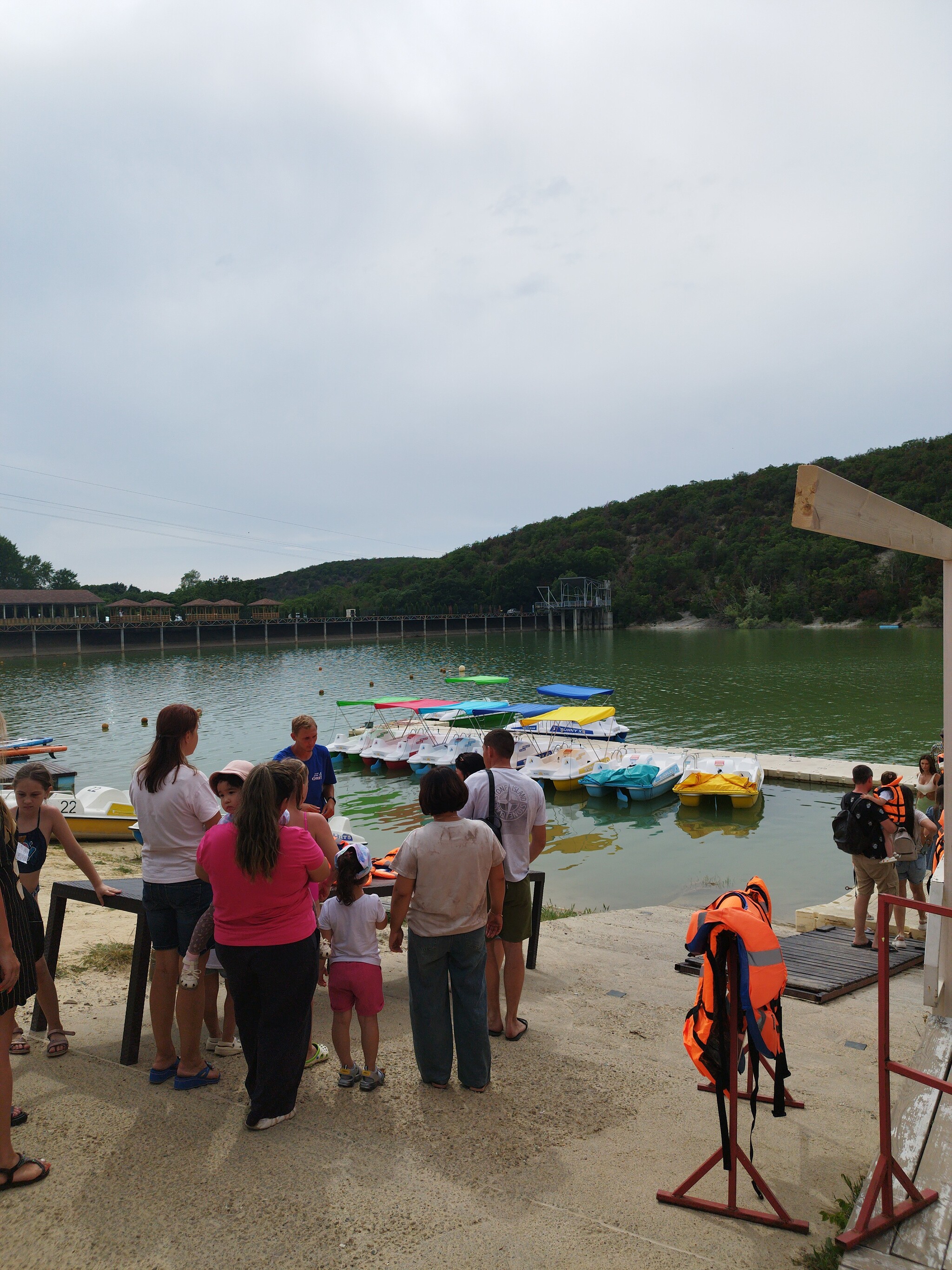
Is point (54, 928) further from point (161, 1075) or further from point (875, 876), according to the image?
point (875, 876)

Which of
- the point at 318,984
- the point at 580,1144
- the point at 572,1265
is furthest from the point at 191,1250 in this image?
the point at 318,984

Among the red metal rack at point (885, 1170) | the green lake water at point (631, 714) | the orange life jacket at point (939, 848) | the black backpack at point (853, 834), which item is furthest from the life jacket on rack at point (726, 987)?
the green lake water at point (631, 714)

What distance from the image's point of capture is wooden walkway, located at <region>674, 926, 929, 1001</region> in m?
5.97

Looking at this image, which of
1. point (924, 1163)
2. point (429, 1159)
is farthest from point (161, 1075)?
point (924, 1163)

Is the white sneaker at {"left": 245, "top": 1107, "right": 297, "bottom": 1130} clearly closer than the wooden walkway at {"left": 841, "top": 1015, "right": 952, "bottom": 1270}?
No

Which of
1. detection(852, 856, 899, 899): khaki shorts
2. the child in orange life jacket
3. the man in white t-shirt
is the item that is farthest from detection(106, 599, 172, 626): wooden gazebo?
the man in white t-shirt

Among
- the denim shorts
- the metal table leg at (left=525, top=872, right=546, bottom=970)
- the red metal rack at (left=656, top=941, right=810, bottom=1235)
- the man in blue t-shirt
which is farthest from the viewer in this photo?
the metal table leg at (left=525, top=872, right=546, bottom=970)

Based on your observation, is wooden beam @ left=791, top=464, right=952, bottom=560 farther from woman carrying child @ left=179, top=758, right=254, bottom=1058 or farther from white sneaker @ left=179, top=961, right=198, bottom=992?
white sneaker @ left=179, top=961, right=198, bottom=992

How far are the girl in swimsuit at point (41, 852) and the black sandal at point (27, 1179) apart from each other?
3.24ft

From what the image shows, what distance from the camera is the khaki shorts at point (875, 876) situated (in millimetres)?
7297

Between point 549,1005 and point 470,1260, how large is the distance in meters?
2.73

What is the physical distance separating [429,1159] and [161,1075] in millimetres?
1543

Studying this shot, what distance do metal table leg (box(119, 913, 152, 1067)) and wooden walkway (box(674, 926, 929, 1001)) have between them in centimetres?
419

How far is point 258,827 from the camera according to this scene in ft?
11.3
